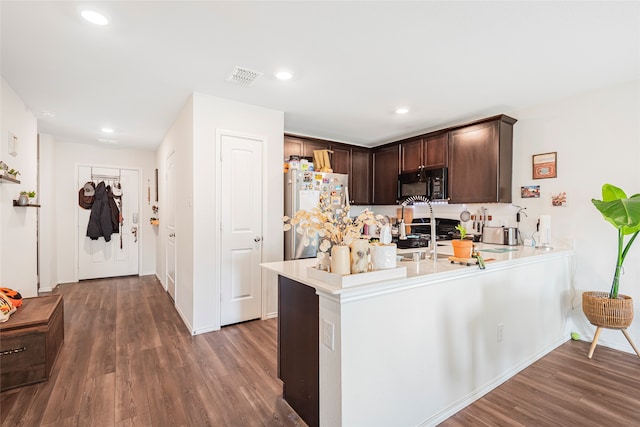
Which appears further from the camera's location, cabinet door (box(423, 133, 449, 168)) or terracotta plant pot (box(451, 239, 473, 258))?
cabinet door (box(423, 133, 449, 168))

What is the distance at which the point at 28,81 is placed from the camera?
9.23 feet

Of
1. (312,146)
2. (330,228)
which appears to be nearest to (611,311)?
(330,228)

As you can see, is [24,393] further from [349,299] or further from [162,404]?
[349,299]

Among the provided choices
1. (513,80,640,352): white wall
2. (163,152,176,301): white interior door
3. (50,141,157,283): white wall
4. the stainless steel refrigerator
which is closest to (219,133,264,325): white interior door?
the stainless steel refrigerator

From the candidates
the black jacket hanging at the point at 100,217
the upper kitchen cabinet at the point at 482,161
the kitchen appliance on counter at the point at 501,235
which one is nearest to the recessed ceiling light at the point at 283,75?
the upper kitchen cabinet at the point at 482,161

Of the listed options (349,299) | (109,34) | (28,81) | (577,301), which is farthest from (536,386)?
(28,81)

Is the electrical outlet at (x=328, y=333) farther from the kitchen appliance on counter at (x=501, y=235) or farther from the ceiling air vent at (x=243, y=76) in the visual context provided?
the kitchen appliance on counter at (x=501, y=235)

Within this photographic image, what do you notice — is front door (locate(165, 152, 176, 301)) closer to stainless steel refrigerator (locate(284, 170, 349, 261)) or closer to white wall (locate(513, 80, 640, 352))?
stainless steel refrigerator (locate(284, 170, 349, 261))

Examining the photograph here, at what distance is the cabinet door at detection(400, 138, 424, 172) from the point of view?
14.5 ft

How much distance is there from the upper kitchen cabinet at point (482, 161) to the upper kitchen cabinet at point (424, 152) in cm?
14

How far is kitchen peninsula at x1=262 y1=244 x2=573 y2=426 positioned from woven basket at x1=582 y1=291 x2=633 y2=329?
0.75m

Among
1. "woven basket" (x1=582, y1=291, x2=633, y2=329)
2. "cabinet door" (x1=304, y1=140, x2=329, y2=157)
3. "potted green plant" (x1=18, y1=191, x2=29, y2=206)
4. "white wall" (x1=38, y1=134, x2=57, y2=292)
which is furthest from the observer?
"white wall" (x1=38, y1=134, x2=57, y2=292)

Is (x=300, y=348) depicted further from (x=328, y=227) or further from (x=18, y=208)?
(x=18, y=208)

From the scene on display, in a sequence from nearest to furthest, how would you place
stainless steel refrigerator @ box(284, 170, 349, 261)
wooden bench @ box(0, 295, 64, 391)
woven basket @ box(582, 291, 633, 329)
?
1. wooden bench @ box(0, 295, 64, 391)
2. woven basket @ box(582, 291, 633, 329)
3. stainless steel refrigerator @ box(284, 170, 349, 261)
